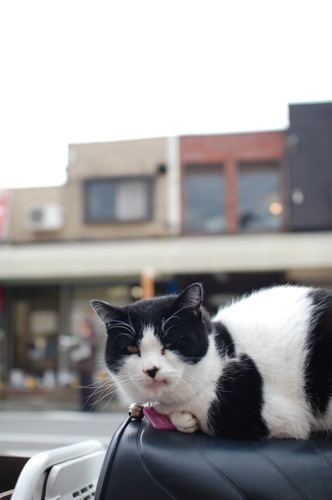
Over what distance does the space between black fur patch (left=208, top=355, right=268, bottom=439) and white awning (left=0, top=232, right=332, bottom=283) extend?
685 centimetres

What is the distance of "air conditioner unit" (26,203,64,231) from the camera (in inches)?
338

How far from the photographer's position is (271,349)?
1065 mm

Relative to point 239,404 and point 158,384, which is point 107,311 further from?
point 239,404

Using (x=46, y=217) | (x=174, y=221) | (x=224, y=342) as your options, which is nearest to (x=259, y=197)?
(x=174, y=221)

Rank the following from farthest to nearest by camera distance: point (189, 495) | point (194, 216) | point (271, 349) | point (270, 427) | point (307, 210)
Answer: point (194, 216), point (307, 210), point (271, 349), point (270, 427), point (189, 495)

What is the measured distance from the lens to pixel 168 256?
806 centimetres

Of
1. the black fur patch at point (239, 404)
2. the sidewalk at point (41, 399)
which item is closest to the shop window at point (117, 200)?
the sidewalk at point (41, 399)

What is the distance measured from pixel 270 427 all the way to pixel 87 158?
8.00m

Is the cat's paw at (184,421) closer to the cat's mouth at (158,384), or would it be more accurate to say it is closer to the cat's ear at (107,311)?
the cat's mouth at (158,384)

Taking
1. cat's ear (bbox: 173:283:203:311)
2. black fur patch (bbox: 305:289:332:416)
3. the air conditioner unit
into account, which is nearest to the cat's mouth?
cat's ear (bbox: 173:283:203:311)

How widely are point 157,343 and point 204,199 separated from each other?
7.36m

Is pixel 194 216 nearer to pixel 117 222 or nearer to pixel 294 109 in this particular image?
pixel 117 222

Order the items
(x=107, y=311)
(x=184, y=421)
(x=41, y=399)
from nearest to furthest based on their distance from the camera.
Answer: (x=184, y=421) → (x=107, y=311) → (x=41, y=399)

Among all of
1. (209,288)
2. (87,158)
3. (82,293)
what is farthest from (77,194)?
(209,288)
